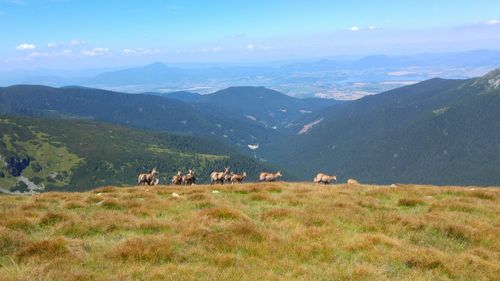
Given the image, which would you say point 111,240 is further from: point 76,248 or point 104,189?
point 104,189

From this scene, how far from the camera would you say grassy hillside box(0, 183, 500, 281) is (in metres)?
9.71

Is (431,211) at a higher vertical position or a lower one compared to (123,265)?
lower

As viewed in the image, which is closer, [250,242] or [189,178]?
[250,242]

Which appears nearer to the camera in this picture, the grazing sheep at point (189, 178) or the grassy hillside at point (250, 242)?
the grassy hillside at point (250, 242)

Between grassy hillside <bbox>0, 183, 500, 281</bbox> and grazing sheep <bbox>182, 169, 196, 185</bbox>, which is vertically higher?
grassy hillside <bbox>0, 183, 500, 281</bbox>

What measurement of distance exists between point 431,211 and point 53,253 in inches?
593

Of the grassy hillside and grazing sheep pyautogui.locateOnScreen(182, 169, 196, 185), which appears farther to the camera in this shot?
grazing sheep pyautogui.locateOnScreen(182, 169, 196, 185)

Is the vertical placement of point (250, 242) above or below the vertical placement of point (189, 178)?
above

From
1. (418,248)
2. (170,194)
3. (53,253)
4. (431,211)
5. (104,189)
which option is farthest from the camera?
(104,189)

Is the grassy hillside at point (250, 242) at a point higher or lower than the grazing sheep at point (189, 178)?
higher

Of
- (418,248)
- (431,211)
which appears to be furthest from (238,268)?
(431,211)

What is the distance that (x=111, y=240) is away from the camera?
1229 centimetres

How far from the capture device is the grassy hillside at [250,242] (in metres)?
9.71

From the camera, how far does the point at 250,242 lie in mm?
11898
